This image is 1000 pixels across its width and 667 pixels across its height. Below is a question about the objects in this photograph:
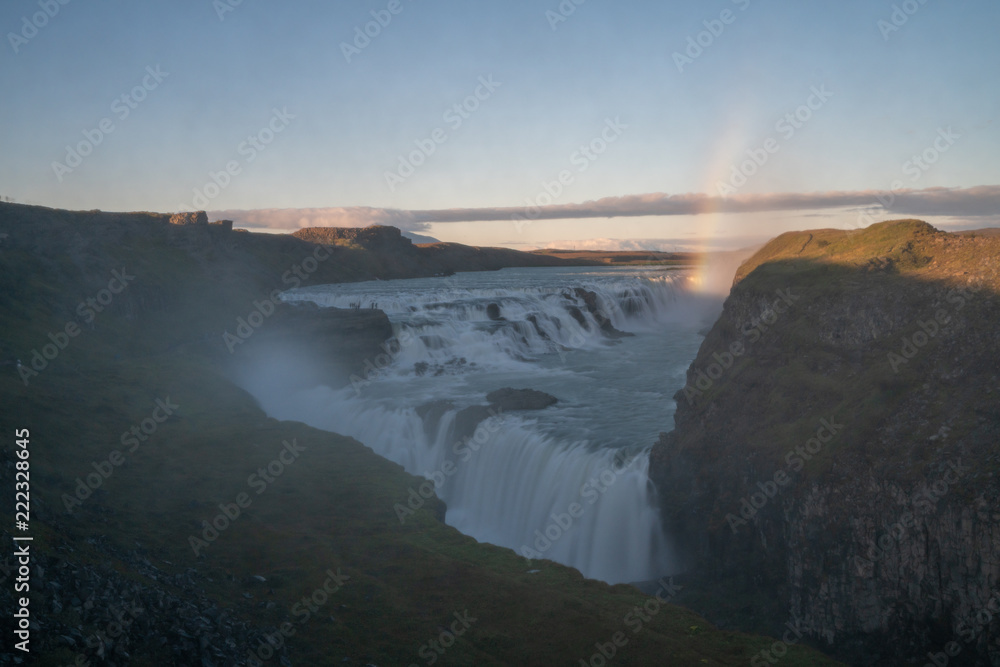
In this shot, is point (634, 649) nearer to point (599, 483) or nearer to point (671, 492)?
point (671, 492)

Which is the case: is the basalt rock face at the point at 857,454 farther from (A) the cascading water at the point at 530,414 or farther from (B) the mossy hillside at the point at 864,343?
(A) the cascading water at the point at 530,414

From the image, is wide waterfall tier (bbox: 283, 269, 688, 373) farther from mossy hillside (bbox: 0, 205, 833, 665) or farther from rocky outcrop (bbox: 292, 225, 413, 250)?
rocky outcrop (bbox: 292, 225, 413, 250)

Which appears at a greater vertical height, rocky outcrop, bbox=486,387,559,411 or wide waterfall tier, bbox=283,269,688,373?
wide waterfall tier, bbox=283,269,688,373

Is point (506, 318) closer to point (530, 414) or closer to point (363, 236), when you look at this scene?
point (530, 414)

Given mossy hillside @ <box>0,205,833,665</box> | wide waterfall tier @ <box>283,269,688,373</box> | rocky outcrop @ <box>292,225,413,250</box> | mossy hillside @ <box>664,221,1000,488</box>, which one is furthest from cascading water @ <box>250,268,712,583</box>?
rocky outcrop @ <box>292,225,413,250</box>

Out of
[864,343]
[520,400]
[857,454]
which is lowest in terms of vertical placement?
[520,400]

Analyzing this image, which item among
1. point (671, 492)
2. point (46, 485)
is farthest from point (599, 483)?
point (46, 485)

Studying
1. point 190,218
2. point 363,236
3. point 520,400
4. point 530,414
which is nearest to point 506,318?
point 520,400
